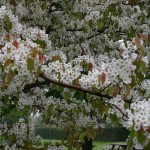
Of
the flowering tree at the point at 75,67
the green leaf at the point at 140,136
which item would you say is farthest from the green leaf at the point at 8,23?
the green leaf at the point at 140,136

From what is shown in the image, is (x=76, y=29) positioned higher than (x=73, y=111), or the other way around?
(x=76, y=29)

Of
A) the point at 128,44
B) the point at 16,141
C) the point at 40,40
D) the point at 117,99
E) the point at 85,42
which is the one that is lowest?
the point at 16,141

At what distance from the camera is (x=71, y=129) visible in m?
4.86

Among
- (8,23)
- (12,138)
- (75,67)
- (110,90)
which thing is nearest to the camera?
(110,90)

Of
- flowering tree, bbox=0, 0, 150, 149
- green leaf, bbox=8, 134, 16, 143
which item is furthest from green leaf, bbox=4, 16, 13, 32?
green leaf, bbox=8, 134, 16, 143

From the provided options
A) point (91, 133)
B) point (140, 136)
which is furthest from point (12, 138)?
point (140, 136)

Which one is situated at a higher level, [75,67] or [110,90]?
[75,67]

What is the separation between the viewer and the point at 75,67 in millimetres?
→ 3707

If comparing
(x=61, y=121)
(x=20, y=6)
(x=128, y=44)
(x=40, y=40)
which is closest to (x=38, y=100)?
(x=61, y=121)

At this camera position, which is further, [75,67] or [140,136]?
[75,67]

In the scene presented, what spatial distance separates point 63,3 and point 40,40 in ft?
5.70

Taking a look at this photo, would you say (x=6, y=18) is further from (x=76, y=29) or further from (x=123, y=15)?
(x=123, y=15)

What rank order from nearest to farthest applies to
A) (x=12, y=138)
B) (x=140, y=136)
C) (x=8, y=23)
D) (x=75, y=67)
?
(x=140, y=136), (x=75, y=67), (x=8, y=23), (x=12, y=138)

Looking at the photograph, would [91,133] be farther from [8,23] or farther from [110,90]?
[8,23]
